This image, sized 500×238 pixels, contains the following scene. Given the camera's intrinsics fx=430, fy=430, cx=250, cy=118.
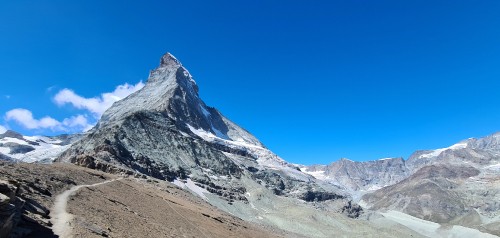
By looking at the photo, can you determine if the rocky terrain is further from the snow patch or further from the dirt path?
the snow patch

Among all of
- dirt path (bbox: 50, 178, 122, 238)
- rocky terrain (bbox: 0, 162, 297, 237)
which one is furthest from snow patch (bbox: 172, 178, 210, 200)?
dirt path (bbox: 50, 178, 122, 238)

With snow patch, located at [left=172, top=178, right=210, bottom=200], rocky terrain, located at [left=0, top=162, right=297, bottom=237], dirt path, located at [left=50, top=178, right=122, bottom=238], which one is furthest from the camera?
snow patch, located at [left=172, top=178, right=210, bottom=200]

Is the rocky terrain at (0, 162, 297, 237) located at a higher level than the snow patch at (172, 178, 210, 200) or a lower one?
lower

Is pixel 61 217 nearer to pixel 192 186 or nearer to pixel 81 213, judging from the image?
pixel 81 213

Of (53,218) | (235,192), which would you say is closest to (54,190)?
(53,218)

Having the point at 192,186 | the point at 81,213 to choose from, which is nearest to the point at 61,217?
the point at 81,213

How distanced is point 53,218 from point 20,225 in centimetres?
582

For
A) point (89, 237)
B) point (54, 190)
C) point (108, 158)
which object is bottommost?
point (89, 237)

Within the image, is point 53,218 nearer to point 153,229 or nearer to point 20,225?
point 20,225

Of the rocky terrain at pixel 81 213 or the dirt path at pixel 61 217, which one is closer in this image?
the rocky terrain at pixel 81 213

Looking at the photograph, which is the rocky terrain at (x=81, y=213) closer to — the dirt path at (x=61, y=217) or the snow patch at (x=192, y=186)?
the dirt path at (x=61, y=217)

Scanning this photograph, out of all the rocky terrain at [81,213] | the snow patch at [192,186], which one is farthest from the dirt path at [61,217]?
the snow patch at [192,186]

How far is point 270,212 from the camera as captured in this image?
16362 cm

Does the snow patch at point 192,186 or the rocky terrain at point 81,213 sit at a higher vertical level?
the snow patch at point 192,186
